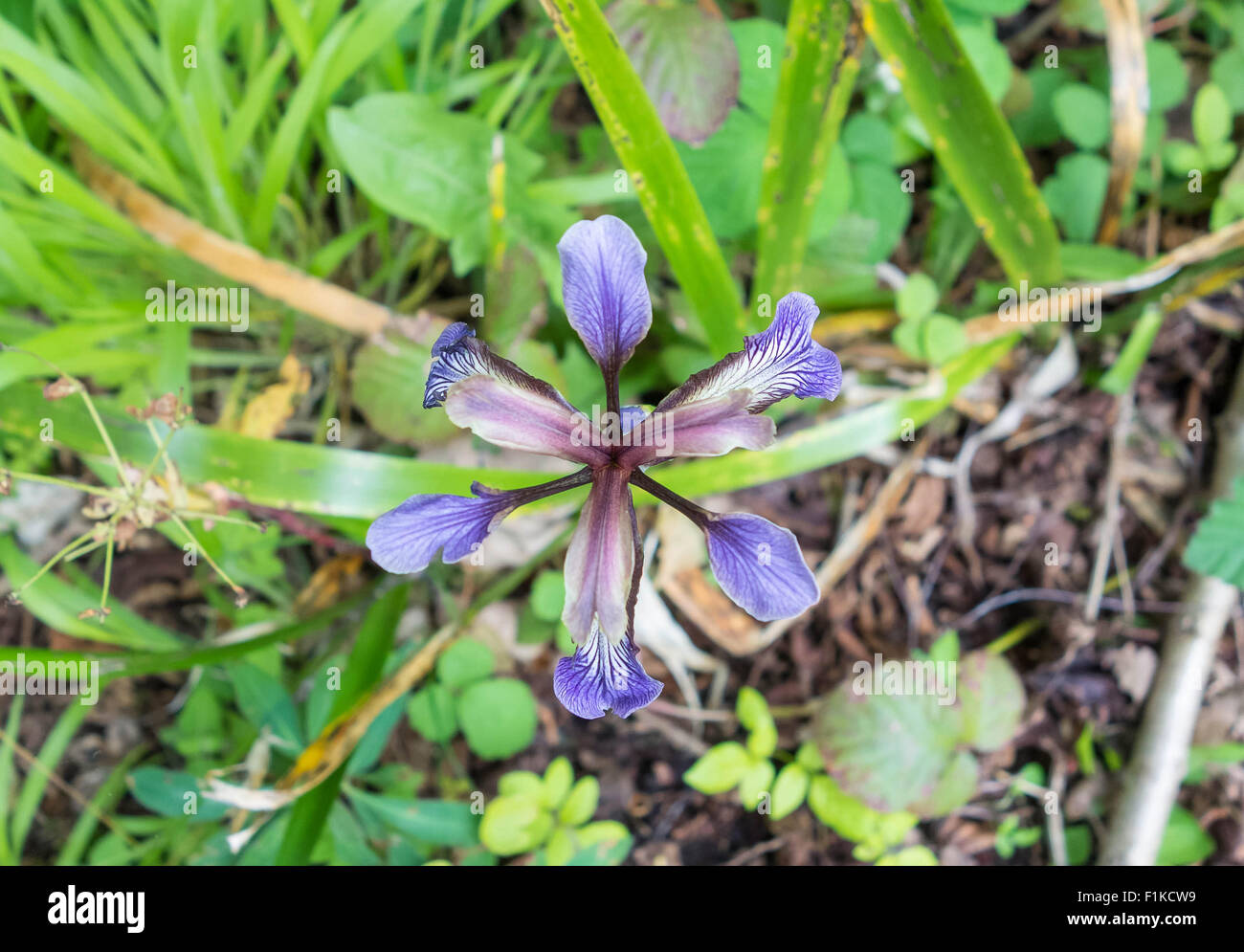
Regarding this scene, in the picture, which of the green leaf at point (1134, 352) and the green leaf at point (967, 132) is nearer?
the green leaf at point (967, 132)

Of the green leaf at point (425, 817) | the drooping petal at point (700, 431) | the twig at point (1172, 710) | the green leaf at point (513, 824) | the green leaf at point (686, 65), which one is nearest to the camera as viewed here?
the drooping petal at point (700, 431)

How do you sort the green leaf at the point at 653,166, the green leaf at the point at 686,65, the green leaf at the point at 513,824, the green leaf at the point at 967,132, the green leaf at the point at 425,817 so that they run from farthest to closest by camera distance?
the green leaf at the point at 425,817 < the green leaf at the point at 513,824 < the green leaf at the point at 686,65 < the green leaf at the point at 967,132 < the green leaf at the point at 653,166

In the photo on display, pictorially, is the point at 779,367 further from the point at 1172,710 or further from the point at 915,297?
the point at 1172,710

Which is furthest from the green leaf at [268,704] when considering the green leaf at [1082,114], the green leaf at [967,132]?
the green leaf at [1082,114]

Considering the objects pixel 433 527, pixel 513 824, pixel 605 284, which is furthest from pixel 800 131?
pixel 513 824

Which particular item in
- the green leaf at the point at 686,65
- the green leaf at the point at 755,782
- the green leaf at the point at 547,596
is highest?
the green leaf at the point at 686,65

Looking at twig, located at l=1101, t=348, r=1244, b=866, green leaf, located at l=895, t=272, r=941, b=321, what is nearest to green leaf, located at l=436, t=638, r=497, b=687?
green leaf, located at l=895, t=272, r=941, b=321

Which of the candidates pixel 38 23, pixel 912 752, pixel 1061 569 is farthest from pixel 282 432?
pixel 1061 569

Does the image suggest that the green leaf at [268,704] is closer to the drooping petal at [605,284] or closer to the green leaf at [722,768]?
the green leaf at [722,768]

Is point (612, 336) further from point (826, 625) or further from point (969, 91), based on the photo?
point (826, 625)
